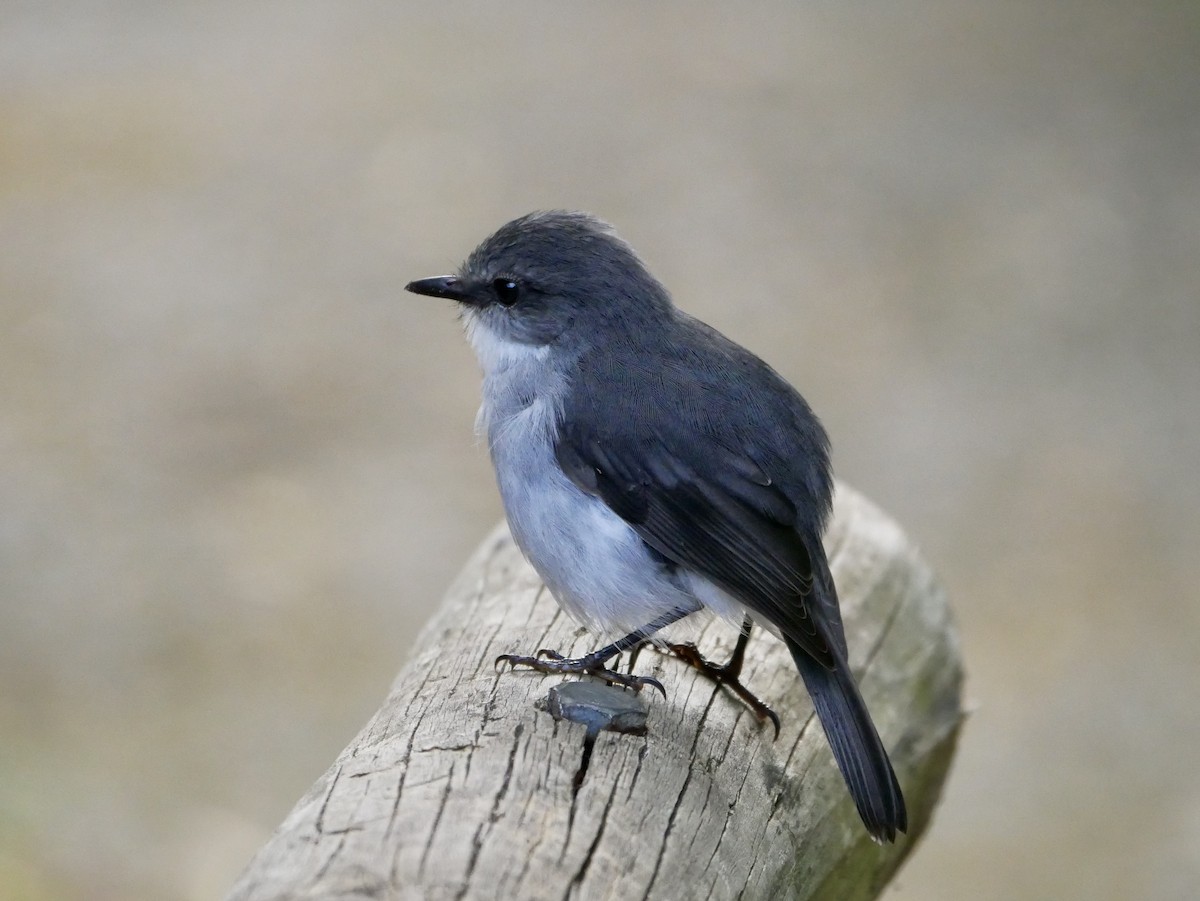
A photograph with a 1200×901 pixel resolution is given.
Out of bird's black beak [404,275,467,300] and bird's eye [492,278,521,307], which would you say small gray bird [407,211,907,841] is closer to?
bird's eye [492,278,521,307]

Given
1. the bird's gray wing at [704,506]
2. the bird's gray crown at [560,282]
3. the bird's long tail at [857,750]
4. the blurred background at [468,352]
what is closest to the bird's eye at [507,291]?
the bird's gray crown at [560,282]

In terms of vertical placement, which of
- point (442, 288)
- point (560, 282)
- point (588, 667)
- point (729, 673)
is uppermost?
point (560, 282)

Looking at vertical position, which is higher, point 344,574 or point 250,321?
point 250,321

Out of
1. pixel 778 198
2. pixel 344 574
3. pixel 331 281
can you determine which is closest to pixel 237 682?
pixel 344 574

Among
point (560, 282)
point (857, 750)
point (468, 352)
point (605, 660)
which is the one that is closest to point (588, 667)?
point (605, 660)

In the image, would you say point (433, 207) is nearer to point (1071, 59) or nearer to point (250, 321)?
point (250, 321)

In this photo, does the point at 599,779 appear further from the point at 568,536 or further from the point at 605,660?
the point at 568,536

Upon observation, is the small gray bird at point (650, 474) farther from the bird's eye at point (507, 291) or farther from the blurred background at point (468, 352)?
the blurred background at point (468, 352)
